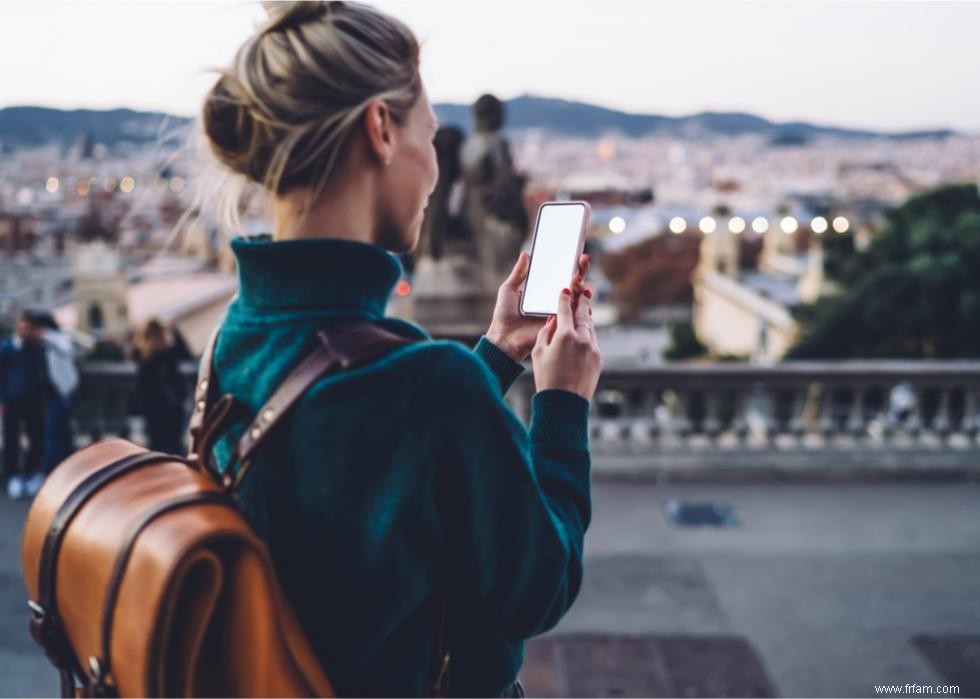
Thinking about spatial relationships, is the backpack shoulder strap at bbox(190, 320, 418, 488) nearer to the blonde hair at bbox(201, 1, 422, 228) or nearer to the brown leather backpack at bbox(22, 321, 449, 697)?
the brown leather backpack at bbox(22, 321, 449, 697)

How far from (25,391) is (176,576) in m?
7.09

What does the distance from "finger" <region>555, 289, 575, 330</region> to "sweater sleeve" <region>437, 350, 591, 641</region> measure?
10 centimetres

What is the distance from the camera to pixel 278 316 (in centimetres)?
124

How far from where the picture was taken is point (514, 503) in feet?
3.90

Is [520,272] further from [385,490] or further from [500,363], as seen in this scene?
[385,490]

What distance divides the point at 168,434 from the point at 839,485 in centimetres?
491

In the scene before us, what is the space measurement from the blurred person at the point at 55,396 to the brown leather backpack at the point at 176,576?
263 inches

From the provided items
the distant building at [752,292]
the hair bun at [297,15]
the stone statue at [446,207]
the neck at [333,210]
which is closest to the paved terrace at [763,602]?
the stone statue at [446,207]

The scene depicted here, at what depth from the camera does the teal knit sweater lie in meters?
1.14

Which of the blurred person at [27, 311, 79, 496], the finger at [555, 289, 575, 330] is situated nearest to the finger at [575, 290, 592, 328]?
the finger at [555, 289, 575, 330]

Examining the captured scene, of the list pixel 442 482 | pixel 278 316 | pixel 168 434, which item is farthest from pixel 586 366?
pixel 168 434

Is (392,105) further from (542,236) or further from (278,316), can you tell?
(542,236)

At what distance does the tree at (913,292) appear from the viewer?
775 inches

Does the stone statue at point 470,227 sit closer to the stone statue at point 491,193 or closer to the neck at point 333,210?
the stone statue at point 491,193
